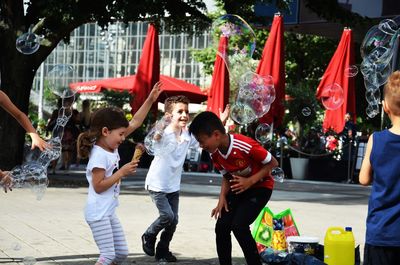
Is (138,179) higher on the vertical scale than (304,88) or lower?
lower

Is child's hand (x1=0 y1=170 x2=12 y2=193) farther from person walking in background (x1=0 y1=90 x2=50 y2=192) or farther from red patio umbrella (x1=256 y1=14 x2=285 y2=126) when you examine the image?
red patio umbrella (x1=256 y1=14 x2=285 y2=126)

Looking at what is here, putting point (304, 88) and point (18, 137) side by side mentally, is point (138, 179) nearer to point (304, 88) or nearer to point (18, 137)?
point (18, 137)

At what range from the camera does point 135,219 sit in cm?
1058

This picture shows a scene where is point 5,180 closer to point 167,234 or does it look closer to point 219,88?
point 167,234

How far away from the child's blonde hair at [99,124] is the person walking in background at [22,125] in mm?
254

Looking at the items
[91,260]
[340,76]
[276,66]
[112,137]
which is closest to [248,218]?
[112,137]

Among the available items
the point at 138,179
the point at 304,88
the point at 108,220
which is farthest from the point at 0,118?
the point at 108,220

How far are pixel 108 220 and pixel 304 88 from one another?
704 inches

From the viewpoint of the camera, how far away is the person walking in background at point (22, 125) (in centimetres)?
580

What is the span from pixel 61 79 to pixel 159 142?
480 cm

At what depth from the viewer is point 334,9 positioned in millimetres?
17109

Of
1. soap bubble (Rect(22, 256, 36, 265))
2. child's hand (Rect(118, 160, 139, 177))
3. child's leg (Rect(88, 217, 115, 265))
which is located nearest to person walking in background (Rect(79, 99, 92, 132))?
soap bubble (Rect(22, 256, 36, 265))

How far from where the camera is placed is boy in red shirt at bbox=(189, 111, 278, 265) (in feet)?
21.5

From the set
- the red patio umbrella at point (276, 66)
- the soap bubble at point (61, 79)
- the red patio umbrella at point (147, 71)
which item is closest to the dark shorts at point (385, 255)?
the soap bubble at point (61, 79)
